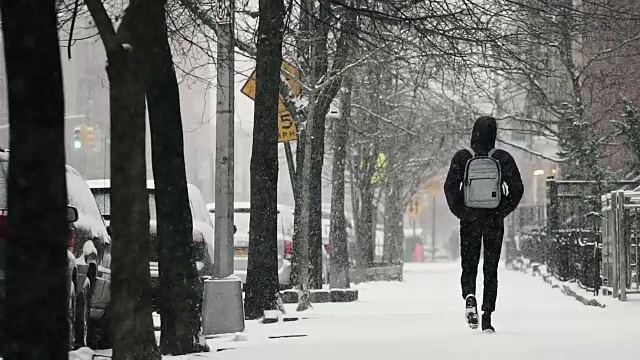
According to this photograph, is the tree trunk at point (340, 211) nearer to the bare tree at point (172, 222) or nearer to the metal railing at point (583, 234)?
the metal railing at point (583, 234)

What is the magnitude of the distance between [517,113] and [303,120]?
1779cm

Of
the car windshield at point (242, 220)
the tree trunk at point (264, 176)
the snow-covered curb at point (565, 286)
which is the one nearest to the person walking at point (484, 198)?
the snow-covered curb at point (565, 286)

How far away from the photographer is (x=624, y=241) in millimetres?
16703

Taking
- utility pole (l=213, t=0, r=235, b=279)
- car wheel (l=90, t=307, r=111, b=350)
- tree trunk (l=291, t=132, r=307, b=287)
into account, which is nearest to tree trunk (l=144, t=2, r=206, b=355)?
car wheel (l=90, t=307, r=111, b=350)

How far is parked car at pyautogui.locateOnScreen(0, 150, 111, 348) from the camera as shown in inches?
408

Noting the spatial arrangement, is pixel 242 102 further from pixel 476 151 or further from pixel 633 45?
pixel 476 151

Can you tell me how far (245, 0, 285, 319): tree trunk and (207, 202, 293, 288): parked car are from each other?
4.81m

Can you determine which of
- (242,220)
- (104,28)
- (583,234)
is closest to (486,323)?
(104,28)

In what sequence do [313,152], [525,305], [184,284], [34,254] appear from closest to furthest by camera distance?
[34,254]
[184,284]
[525,305]
[313,152]

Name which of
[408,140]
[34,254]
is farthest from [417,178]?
[34,254]

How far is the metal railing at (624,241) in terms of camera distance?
54.1ft

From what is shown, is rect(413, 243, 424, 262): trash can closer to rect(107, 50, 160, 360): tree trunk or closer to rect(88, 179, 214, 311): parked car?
rect(88, 179, 214, 311): parked car

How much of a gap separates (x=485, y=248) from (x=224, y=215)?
151 inches

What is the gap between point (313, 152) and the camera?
22.8 meters
